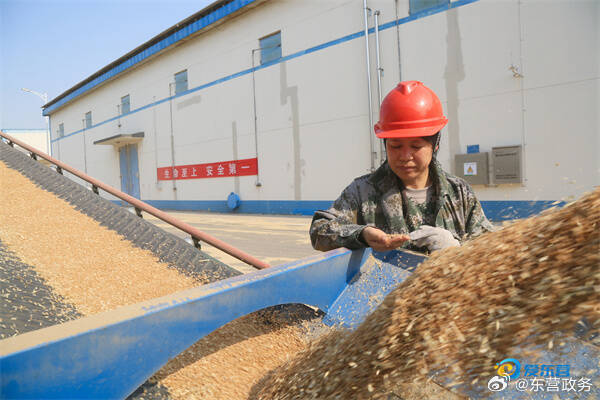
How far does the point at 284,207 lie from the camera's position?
1088 cm

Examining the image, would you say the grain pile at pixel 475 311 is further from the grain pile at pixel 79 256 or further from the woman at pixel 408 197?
the grain pile at pixel 79 256

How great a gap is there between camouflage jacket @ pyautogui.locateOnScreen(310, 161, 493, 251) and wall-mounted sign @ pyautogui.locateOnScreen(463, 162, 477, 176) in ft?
17.6

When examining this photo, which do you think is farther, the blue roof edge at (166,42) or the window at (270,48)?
the blue roof edge at (166,42)

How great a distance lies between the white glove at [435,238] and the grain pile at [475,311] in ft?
1.19

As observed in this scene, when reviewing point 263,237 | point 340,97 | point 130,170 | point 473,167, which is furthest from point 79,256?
point 130,170

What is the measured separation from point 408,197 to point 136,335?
1610 millimetres

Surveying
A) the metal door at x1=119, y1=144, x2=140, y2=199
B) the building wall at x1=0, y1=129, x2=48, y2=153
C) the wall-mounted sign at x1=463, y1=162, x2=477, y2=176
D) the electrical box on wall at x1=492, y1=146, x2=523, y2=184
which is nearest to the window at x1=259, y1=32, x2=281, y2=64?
the wall-mounted sign at x1=463, y1=162, x2=477, y2=176

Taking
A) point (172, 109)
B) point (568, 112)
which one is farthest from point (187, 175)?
point (568, 112)

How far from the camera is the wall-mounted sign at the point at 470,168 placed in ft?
23.2

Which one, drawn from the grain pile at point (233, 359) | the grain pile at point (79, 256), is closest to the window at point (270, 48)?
the grain pile at point (79, 256)

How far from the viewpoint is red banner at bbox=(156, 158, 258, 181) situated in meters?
11.7

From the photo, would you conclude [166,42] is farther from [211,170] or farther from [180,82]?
[211,170]

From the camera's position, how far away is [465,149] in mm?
7289

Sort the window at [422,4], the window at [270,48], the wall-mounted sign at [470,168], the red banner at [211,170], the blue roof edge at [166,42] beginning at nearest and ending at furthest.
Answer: the wall-mounted sign at [470,168]
the window at [422,4]
the window at [270,48]
the blue roof edge at [166,42]
the red banner at [211,170]
